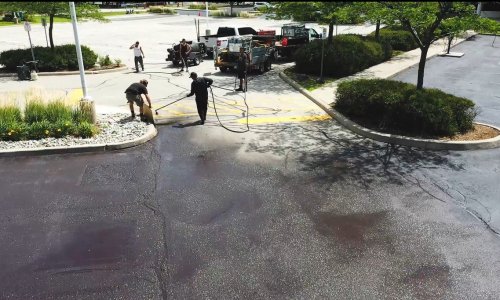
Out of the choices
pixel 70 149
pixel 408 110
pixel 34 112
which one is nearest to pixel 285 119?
pixel 408 110

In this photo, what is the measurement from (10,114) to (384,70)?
16755 mm

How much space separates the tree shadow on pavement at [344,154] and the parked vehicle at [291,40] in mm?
12715

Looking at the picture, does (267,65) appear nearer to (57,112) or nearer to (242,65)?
(242,65)

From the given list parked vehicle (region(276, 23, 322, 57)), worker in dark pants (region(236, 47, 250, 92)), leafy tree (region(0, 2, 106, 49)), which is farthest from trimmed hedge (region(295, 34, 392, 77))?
leafy tree (region(0, 2, 106, 49))

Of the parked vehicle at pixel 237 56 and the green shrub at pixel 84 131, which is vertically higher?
the parked vehicle at pixel 237 56

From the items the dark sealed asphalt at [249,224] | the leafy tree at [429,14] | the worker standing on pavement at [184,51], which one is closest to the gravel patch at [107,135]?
the dark sealed asphalt at [249,224]

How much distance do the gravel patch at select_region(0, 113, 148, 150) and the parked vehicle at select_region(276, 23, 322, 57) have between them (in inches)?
527

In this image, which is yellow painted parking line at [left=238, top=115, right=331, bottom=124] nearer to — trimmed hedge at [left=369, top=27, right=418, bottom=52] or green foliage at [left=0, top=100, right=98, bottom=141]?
green foliage at [left=0, top=100, right=98, bottom=141]

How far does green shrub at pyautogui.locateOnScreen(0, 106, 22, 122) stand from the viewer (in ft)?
35.5

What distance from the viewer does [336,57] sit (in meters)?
18.6

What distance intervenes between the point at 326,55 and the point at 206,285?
14.9 metres

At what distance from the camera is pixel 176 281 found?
18.4ft

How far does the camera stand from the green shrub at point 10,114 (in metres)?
10.8

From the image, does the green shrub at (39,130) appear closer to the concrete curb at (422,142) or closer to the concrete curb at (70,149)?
the concrete curb at (70,149)
